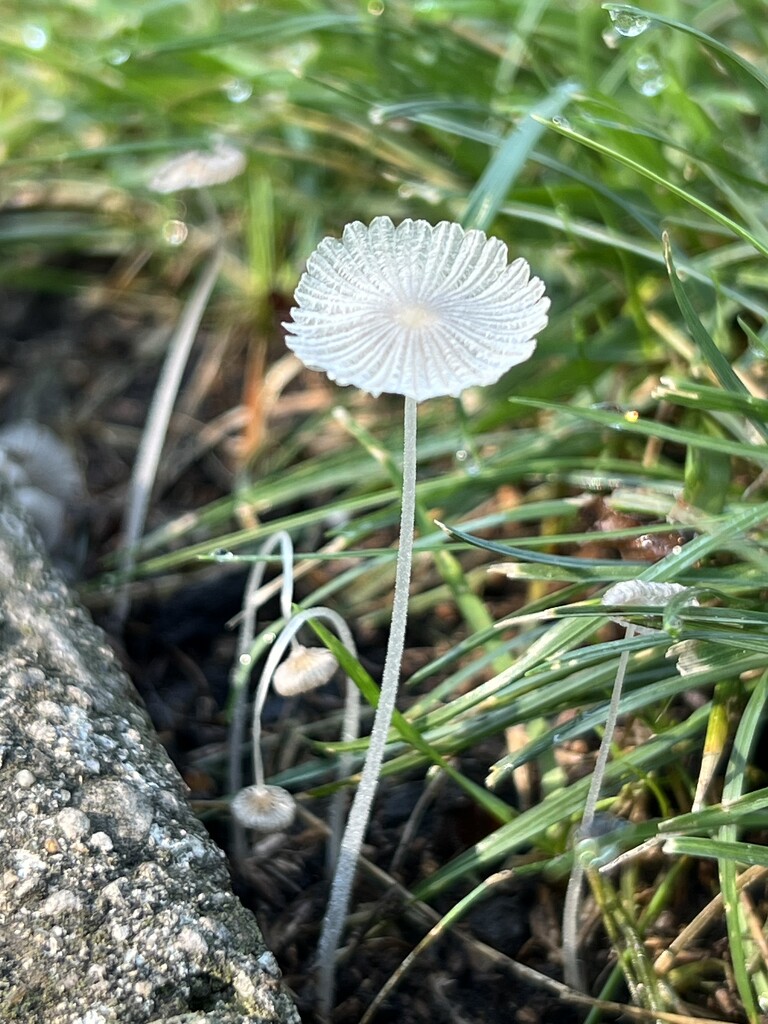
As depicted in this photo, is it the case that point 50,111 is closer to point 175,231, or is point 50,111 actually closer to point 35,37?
point 35,37

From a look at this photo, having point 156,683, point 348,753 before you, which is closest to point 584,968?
point 348,753

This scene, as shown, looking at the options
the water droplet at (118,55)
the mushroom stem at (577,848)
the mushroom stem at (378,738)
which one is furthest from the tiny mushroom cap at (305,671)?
the water droplet at (118,55)

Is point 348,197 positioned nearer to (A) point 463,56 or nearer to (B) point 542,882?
(A) point 463,56

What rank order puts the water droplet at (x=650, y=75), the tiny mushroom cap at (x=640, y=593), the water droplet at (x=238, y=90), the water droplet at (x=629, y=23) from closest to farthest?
the tiny mushroom cap at (x=640, y=593)
the water droplet at (x=629, y=23)
the water droplet at (x=650, y=75)
the water droplet at (x=238, y=90)

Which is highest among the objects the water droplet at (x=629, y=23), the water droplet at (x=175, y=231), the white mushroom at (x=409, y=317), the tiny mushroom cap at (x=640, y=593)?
the water droplet at (x=629, y=23)

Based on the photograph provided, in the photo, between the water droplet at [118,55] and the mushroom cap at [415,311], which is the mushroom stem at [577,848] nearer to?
the mushroom cap at [415,311]

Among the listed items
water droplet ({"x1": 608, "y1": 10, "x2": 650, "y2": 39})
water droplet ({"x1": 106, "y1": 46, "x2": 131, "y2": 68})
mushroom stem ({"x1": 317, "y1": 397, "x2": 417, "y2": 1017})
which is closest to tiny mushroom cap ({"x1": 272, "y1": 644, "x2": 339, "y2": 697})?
mushroom stem ({"x1": 317, "y1": 397, "x2": 417, "y2": 1017})

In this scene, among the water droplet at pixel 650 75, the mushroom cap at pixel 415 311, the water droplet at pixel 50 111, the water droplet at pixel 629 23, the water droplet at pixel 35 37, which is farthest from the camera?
the water droplet at pixel 50 111
